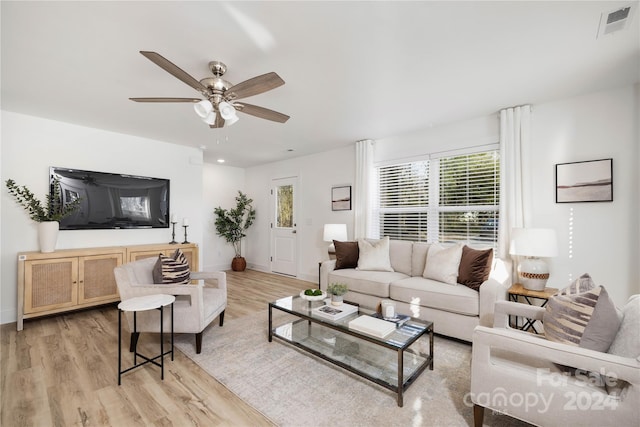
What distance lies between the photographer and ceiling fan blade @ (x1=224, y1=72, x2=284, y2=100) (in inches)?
72.7

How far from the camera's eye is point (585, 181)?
276cm

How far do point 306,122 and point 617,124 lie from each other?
3199 millimetres

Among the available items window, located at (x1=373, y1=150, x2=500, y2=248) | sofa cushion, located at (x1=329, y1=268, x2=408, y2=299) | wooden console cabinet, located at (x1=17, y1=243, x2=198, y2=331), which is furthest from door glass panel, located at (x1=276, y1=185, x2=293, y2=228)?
wooden console cabinet, located at (x1=17, y1=243, x2=198, y2=331)

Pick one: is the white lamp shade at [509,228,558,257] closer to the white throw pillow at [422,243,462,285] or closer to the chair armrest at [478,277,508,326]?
the chair armrest at [478,277,508,326]

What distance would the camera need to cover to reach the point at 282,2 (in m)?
1.61

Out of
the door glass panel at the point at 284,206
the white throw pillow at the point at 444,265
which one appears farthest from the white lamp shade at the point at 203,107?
the door glass panel at the point at 284,206

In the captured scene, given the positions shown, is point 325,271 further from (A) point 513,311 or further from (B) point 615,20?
(B) point 615,20

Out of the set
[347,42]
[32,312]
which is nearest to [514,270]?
[347,42]

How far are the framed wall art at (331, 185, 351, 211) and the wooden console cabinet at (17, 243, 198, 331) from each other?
3.05 meters

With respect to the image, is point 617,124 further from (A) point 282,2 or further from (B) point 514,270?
(A) point 282,2

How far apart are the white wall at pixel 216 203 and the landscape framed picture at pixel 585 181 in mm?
5963

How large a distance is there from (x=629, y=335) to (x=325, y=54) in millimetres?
2408

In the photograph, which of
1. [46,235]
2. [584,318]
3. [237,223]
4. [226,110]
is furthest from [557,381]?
[237,223]

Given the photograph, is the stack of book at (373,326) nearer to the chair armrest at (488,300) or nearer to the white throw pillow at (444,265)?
the chair armrest at (488,300)
